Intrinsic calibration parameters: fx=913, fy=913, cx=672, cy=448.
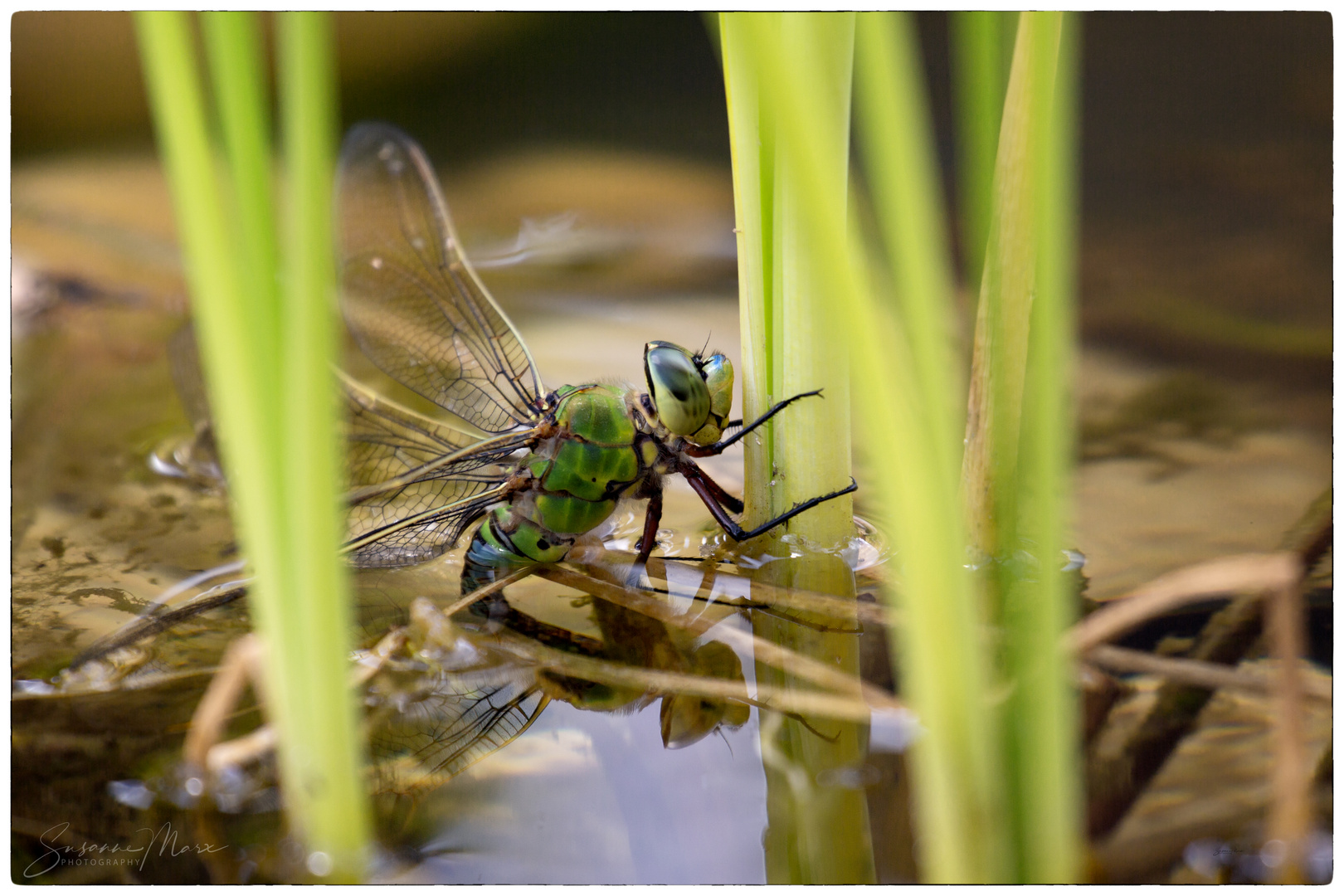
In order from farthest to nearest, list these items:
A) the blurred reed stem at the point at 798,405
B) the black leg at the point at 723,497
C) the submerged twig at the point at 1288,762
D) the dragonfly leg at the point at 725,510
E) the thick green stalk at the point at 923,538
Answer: the black leg at the point at 723,497 → the dragonfly leg at the point at 725,510 → the blurred reed stem at the point at 798,405 → the submerged twig at the point at 1288,762 → the thick green stalk at the point at 923,538

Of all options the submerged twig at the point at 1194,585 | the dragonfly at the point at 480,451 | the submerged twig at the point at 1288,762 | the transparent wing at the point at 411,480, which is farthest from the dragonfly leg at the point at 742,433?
the submerged twig at the point at 1288,762

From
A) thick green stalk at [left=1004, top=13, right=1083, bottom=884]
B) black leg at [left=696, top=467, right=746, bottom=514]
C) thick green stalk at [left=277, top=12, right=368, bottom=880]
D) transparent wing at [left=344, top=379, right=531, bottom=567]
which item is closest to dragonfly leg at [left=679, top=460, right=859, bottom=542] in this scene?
black leg at [left=696, top=467, right=746, bottom=514]

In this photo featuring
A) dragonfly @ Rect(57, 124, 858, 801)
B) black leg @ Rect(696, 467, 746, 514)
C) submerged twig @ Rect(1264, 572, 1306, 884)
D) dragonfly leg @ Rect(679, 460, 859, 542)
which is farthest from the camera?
black leg @ Rect(696, 467, 746, 514)

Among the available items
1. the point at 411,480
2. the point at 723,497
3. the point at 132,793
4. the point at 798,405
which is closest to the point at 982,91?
the point at 798,405

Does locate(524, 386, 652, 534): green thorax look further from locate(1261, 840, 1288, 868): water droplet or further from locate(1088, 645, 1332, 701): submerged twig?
locate(1261, 840, 1288, 868): water droplet

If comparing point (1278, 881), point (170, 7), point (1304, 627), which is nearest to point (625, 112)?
point (170, 7)

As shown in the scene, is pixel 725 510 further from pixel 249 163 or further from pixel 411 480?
pixel 249 163

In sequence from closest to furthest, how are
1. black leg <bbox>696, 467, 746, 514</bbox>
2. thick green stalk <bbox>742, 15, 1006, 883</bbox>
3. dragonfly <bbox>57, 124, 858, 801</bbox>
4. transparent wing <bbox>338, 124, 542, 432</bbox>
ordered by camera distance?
thick green stalk <bbox>742, 15, 1006, 883</bbox>, dragonfly <bbox>57, 124, 858, 801</bbox>, black leg <bbox>696, 467, 746, 514</bbox>, transparent wing <bbox>338, 124, 542, 432</bbox>

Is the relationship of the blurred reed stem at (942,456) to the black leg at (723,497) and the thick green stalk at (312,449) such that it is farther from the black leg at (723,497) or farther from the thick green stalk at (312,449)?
the black leg at (723,497)
